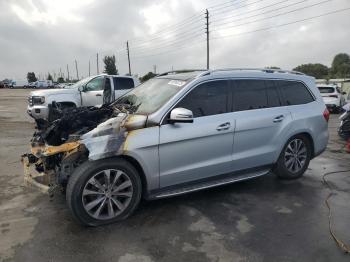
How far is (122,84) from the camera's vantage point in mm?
12758

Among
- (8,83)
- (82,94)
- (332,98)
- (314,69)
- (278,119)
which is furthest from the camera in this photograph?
(314,69)

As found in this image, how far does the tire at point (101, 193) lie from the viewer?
3.93 meters

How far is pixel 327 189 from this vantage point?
18.1ft

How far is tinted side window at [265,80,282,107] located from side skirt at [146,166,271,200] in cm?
98

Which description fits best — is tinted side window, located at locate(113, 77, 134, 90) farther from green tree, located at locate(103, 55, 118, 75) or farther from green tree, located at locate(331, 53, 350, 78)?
green tree, located at locate(331, 53, 350, 78)

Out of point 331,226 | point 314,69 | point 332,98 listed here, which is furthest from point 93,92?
point 314,69

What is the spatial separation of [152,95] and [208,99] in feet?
2.54

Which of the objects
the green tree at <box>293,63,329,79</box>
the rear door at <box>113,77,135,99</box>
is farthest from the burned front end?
the green tree at <box>293,63,329,79</box>

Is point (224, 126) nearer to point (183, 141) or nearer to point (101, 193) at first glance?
point (183, 141)

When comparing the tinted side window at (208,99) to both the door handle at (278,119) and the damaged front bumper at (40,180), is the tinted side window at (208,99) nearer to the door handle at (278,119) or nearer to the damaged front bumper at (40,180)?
the door handle at (278,119)

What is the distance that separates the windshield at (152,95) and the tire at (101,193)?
31.5 inches

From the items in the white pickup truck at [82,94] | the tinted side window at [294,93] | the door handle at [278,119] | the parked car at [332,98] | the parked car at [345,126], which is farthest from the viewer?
the parked car at [332,98]

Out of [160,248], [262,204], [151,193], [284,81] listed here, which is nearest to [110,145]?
[151,193]

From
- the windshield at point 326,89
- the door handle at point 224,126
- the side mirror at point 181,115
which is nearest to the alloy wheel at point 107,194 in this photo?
the side mirror at point 181,115
